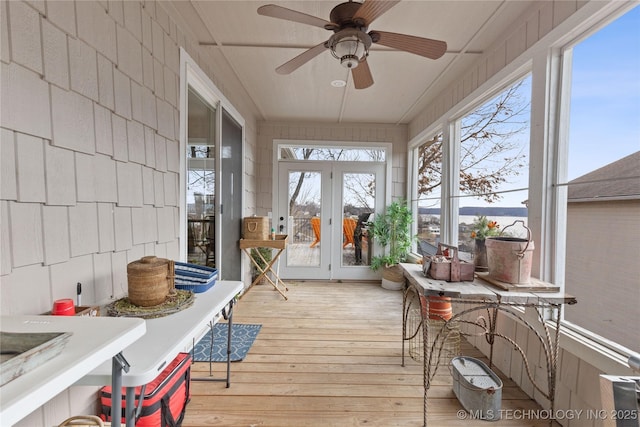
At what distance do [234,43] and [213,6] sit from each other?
0.46m

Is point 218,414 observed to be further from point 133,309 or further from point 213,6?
point 213,6

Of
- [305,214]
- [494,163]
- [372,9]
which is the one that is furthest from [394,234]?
[372,9]

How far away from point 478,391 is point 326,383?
0.97m

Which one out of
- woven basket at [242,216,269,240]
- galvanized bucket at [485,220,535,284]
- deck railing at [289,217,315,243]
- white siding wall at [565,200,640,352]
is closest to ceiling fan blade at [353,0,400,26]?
galvanized bucket at [485,220,535,284]

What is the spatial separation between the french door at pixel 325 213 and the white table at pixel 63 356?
3.72m

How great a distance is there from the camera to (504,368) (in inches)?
82.4

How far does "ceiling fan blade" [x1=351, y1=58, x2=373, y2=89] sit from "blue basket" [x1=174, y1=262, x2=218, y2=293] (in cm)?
166

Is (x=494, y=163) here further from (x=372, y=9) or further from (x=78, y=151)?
(x=78, y=151)

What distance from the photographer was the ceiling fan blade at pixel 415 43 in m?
1.63

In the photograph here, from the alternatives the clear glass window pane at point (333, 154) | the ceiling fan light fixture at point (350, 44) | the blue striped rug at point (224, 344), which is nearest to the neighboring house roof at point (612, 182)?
the ceiling fan light fixture at point (350, 44)

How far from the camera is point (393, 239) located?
14.4ft

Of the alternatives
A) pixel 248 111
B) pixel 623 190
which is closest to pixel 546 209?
pixel 623 190

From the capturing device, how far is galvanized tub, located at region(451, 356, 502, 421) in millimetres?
1623

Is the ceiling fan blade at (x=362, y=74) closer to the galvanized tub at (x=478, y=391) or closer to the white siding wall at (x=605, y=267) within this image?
the white siding wall at (x=605, y=267)
